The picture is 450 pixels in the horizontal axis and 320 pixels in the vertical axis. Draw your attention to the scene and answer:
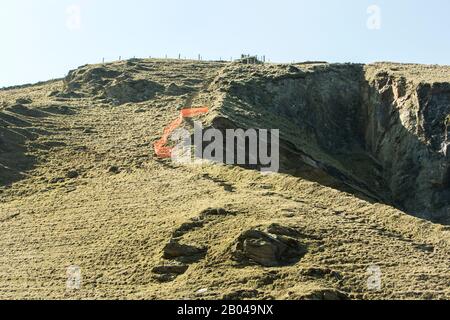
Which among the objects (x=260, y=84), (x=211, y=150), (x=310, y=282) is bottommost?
(x=310, y=282)

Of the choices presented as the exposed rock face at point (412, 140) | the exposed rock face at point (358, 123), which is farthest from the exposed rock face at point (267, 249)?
the exposed rock face at point (412, 140)

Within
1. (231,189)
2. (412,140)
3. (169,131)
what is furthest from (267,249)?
(412,140)

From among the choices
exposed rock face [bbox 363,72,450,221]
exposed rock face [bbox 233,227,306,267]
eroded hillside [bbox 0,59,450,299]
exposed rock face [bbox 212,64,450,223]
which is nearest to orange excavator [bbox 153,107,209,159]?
eroded hillside [bbox 0,59,450,299]

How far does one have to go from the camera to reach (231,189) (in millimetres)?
32000

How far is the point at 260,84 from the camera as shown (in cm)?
→ 4894

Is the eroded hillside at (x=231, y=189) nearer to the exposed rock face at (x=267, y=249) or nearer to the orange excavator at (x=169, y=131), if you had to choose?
the exposed rock face at (x=267, y=249)

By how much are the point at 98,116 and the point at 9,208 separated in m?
13.4

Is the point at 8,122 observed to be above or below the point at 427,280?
above

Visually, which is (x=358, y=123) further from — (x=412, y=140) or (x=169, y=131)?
(x=169, y=131)

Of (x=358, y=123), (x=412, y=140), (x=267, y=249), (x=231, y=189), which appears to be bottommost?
(x=267, y=249)

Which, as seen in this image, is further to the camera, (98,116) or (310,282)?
(98,116)

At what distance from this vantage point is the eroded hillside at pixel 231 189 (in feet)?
82.9
